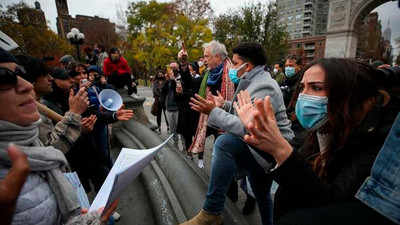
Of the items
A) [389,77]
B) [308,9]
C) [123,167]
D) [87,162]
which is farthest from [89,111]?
[308,9]

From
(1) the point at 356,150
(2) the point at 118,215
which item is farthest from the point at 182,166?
(1) the point at 356,150

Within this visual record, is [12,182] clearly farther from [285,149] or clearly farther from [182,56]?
[182,56]

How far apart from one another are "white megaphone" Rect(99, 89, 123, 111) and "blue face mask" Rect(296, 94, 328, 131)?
212 centimetres

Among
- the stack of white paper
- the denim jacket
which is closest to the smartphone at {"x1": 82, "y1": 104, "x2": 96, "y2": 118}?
the stack of white paper

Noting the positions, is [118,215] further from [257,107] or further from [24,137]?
[257,107]

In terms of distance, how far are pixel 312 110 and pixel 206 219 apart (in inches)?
45.9

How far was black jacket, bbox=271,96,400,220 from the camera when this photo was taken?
2.90ft

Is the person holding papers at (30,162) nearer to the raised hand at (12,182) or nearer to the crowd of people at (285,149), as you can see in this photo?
the crowd of people at (285,149)

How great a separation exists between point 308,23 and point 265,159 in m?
96.6

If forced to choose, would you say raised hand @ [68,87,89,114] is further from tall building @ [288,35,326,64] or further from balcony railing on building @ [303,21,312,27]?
balcony railing on building @ [303,21,312,27]

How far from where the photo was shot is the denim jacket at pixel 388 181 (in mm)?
562

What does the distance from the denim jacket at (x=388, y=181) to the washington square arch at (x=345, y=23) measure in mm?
16472

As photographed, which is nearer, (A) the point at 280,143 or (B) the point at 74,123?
(A) the point at 280,143

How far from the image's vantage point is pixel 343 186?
0.89 m
